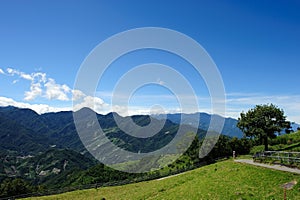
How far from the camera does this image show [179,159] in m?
84.1

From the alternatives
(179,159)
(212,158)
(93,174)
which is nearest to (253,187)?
(212,158)

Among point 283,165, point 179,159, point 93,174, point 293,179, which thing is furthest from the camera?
point 93,174

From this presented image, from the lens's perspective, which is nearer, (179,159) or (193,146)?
(193,146)

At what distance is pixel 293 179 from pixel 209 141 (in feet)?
185

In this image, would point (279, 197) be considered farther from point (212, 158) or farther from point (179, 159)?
point (179, 159)

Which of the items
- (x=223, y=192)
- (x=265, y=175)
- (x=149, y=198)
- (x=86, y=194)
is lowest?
(x=86, y=194)

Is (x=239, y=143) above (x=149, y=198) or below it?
above

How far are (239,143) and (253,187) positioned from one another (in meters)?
62.3

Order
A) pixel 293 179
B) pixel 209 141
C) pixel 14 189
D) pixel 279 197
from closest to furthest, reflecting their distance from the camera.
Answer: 1. pixel 279 197
2. pixel 293 179
3. pixel 209 141
4. pixel 14 189

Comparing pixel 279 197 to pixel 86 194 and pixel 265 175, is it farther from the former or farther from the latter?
pixel 86 194

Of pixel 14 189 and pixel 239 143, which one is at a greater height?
pixel 239 143

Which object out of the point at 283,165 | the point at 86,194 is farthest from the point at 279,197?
the point at 86,194

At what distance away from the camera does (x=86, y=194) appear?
42000 mm

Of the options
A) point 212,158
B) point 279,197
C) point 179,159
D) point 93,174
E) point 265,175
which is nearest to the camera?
point 279,197
